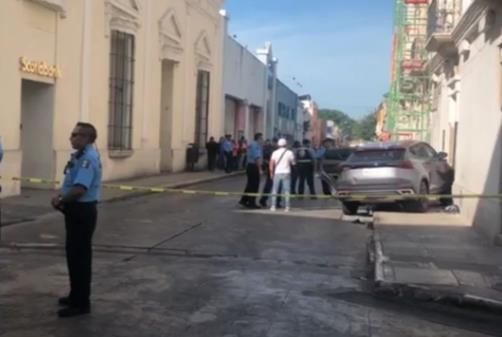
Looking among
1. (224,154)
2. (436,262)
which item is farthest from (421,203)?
(224,154)

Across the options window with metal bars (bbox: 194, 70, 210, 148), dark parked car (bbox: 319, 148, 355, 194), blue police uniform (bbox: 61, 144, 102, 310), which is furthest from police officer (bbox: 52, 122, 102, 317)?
window with metal bars (bbox: 194, 70, 210, 148)

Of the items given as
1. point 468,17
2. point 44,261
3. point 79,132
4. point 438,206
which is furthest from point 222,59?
point 79,132

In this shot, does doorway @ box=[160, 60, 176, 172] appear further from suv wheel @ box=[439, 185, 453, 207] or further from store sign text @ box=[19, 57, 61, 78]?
suv wheel @ box=[439, 185, 453, 207]

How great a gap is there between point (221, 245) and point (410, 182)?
5966 mm

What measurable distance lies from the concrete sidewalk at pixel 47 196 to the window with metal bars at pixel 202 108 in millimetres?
3327

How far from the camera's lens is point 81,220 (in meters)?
6.83

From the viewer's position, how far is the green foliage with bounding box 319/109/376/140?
14570 cm

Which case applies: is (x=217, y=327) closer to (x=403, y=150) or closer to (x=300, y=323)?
(x=300, y=323)

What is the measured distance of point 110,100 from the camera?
72.7 feet

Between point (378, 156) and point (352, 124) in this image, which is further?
point (352, 124)

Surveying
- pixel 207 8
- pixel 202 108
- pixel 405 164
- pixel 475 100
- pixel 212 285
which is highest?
pixel 207 8

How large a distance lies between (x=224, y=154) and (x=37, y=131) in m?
14.8

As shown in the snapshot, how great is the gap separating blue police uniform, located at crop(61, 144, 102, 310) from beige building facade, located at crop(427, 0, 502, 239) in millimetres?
6974

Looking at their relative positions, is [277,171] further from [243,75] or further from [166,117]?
[243,75]
